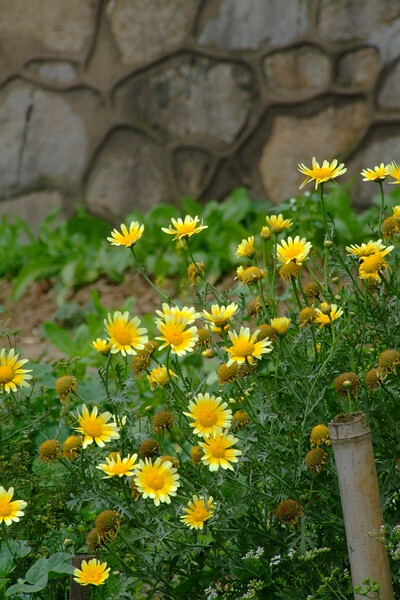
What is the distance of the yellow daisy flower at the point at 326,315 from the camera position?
1679 mm

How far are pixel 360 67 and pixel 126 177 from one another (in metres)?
1.32

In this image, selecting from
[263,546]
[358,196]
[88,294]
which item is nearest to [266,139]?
[358,196]

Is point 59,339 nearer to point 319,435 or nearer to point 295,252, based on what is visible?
point 295,252

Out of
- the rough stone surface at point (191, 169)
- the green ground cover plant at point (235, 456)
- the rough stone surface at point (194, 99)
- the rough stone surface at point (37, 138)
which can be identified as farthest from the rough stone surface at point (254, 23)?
the green ground cover plant at point (235, 456)

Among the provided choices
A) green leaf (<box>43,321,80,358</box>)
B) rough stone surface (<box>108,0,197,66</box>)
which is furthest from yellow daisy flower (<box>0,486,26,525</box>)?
rough stone surface (<box>108,0,197,66</box>)

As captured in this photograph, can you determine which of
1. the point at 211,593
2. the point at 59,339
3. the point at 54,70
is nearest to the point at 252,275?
the point at 211,593

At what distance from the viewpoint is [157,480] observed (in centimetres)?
158

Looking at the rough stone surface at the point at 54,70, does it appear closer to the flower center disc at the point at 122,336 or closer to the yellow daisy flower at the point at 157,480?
the flower center disc at the point at 122,336

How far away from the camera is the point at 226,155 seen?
4.66 m

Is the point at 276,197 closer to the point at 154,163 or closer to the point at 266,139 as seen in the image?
the point at 266,139

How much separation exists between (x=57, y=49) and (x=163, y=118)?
2.41 ft

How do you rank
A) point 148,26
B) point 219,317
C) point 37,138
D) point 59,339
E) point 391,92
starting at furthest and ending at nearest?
point 37,138
point 148,26
point 391,92
point 59,339
point 219,317

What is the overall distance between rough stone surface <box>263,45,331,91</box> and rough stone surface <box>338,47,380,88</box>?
0.24 feet

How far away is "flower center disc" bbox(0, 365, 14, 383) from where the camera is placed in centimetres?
174
